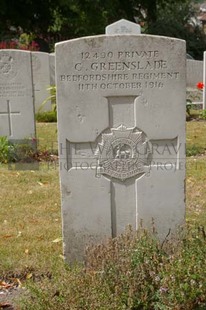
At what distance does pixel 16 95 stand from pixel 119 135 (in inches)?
182

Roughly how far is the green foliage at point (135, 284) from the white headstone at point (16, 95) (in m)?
5.04

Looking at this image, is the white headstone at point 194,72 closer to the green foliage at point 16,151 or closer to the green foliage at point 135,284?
the green foliage at point 16,151

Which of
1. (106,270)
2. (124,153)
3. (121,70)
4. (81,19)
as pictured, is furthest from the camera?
(81,19)

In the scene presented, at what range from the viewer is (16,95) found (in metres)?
8.46

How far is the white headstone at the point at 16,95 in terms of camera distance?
8.32 meters

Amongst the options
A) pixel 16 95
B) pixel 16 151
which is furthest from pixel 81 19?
pixel 16 151

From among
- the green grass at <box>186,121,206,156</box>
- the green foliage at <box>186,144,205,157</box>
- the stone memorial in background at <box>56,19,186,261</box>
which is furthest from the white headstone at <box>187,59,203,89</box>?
the stone memorial in background at <box>56,19,186,261</box>

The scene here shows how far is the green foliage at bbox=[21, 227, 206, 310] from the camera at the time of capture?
130 inches

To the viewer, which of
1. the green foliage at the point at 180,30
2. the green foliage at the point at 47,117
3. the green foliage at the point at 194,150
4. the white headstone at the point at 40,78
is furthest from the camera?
the green foliage at the point at 180,30

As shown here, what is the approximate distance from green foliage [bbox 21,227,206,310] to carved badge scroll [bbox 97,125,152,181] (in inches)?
24.7

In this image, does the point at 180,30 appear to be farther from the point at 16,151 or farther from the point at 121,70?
the point at 121,70

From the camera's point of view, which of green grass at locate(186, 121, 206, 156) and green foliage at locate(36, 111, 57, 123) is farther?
green foliage at locate(36, 111, 57, 123)

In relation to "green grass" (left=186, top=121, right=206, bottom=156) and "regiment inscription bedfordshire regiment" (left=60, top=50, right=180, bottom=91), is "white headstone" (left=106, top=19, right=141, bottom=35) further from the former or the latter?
"regiment inscription bedfordshire regiment" (left=60, top=50, right=180, bottom=91)

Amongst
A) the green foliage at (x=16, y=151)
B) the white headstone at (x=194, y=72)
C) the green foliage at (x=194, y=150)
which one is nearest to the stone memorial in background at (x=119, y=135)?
the green foliage at (x=16, y=151)
